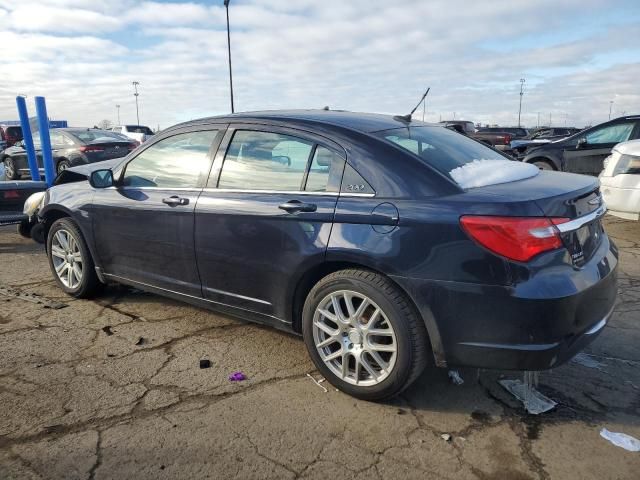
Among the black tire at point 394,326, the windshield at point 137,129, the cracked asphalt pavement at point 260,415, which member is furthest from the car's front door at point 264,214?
the windshield at point 137,129

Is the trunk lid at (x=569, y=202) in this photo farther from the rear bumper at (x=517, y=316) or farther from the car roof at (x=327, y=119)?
the car roof at (x=327, y=119)

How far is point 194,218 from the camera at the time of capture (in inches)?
144

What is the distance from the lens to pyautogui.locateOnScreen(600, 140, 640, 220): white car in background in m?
6.54

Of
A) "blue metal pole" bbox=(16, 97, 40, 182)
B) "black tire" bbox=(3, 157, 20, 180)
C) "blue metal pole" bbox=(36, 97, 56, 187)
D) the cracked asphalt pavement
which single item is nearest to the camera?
the cracked asphalt pavement

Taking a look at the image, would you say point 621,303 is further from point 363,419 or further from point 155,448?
point 155,448

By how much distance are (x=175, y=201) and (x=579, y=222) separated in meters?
2.56

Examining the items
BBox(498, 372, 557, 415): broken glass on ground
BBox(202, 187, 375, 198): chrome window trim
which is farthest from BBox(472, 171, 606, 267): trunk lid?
BBox(498, 372, 557, 415): broken glass on ground

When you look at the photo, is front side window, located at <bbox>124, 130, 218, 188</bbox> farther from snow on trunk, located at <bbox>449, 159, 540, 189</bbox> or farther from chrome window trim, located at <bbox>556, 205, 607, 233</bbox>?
chrome window trim, located at <bbox>556, 205, 607, 233</bbox>

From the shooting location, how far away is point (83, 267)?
462 centimetres

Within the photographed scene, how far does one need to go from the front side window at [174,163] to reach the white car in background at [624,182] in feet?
17.4

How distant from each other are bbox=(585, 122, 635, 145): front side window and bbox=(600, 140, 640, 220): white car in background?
2.79 meters

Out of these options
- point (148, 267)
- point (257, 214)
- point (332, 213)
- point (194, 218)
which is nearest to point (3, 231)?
point (148, 267)

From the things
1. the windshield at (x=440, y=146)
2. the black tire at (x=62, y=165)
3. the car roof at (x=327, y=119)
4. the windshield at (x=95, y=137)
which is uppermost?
the car roof at (x=327, y=119)

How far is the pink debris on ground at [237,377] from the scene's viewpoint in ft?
10.9
